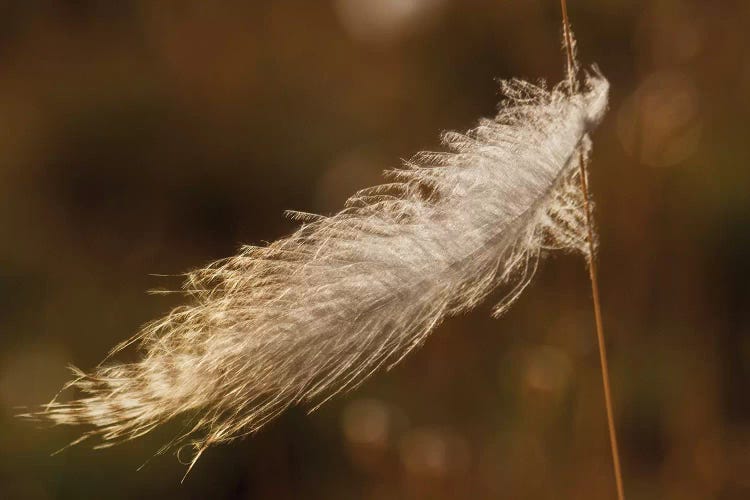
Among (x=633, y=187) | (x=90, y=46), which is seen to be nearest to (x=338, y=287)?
(x=633, y=187)

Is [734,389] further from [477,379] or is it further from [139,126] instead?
[139,126]

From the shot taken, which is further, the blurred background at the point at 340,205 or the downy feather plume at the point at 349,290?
the blurred background at the point at 340,205

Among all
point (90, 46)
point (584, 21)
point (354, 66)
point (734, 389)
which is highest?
point (90, 46)

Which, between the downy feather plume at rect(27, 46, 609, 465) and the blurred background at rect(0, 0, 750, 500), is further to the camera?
the blurred background at rect(0, 0, 750, 500)

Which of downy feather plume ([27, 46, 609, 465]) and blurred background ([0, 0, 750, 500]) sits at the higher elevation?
blurred background ([0, 0, 750, 500])
